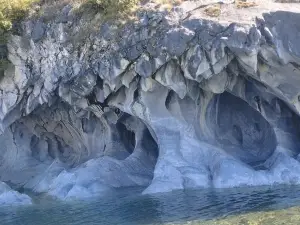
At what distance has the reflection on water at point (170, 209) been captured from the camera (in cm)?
1688

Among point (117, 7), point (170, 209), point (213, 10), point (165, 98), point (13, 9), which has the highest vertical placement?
point (213, 10)

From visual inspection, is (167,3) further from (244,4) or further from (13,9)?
(13,9)

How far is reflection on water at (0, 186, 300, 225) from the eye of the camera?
55.4ft

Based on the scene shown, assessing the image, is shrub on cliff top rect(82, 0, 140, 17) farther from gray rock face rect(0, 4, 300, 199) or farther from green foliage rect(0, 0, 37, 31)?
green foliage rect(0, 0, 37, 31)

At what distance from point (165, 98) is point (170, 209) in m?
8.64

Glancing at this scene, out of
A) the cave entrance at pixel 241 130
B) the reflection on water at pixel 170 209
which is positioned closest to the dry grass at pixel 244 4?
the cave entrance at pixel 241 130

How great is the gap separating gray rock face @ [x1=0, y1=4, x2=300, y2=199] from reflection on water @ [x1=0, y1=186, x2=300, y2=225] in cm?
159

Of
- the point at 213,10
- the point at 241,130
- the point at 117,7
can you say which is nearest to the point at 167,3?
the point at 213,10

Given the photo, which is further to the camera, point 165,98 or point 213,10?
point 165,98

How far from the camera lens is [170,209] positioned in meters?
19.2

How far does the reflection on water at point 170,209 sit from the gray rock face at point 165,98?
1.59m

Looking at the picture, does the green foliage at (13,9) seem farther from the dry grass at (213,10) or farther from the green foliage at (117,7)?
the dry grass at (213,10)

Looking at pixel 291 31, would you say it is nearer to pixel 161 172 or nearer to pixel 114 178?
pixel 161 172

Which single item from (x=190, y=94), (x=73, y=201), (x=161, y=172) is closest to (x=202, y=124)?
(x=190, y=94)
